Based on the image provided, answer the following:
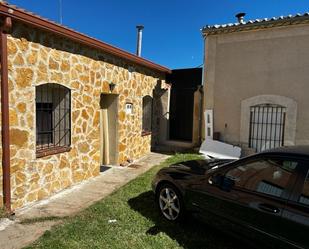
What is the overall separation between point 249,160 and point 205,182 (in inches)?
29.7

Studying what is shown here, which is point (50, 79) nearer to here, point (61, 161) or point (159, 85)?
point (61, 161)

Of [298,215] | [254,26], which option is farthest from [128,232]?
[254,26]

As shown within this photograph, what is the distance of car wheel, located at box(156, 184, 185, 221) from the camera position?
14.1 ft

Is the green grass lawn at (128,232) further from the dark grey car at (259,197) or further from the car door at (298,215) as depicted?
the car door at (298,215)

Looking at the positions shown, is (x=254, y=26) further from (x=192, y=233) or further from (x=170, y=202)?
(x=192, y=233)

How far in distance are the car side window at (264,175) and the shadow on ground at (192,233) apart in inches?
33.3

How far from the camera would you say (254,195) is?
3.15 m

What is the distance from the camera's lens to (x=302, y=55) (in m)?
8.17

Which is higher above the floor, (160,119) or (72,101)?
(72,101)

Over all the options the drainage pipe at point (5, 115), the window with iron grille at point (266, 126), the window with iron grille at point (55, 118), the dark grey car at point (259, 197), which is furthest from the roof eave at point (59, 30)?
the window with iron grille at point (266, 126)

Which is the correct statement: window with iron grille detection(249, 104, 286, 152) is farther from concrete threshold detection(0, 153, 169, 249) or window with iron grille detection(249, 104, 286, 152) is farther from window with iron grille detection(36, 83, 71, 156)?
window with iron grille detection(36, 83, 71, 156)

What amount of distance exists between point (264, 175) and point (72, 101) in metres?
4.57

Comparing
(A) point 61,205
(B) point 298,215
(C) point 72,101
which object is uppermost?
(C) point 72,101

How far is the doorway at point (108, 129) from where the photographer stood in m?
8.05
